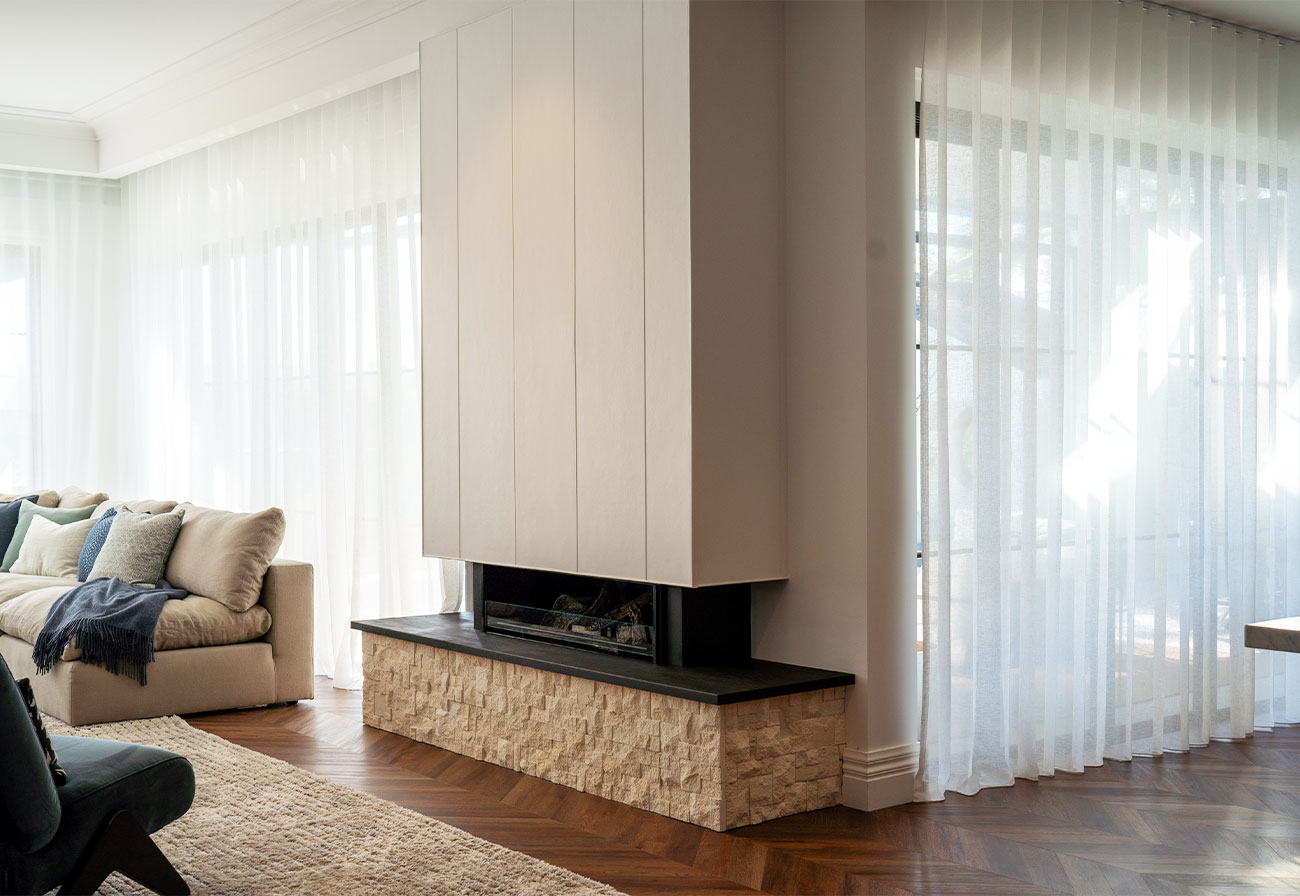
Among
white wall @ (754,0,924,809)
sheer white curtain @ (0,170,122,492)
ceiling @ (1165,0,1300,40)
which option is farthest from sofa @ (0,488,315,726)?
ceiling @ (1165,0,1300,40)

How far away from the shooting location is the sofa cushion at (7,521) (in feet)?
21.4

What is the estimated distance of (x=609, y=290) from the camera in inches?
157

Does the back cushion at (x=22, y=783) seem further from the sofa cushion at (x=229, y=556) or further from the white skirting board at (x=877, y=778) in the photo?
the sofa cushion at (x=229, y=556)

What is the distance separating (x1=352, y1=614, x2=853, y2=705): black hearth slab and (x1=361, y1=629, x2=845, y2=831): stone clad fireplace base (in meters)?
0.04

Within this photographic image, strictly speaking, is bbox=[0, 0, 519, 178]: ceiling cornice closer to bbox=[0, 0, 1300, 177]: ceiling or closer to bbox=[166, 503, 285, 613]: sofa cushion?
bbox=[0, 0, 1300, 177]: ceiling

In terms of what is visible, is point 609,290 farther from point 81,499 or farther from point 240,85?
point 81,499

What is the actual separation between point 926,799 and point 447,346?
2.39 meters

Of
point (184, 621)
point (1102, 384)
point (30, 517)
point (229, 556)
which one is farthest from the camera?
point (30, 517)

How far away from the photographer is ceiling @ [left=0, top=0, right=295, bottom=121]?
18.1 ft

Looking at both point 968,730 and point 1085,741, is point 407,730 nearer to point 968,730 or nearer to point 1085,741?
point 968,730

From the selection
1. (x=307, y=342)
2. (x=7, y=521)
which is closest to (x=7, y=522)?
(x=7, y=521)

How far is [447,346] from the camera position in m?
4.73

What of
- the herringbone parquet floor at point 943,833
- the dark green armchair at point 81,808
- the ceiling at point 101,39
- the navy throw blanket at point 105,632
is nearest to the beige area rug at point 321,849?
the herringbone parquet floor at point 943,833

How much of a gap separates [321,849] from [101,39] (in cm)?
444
